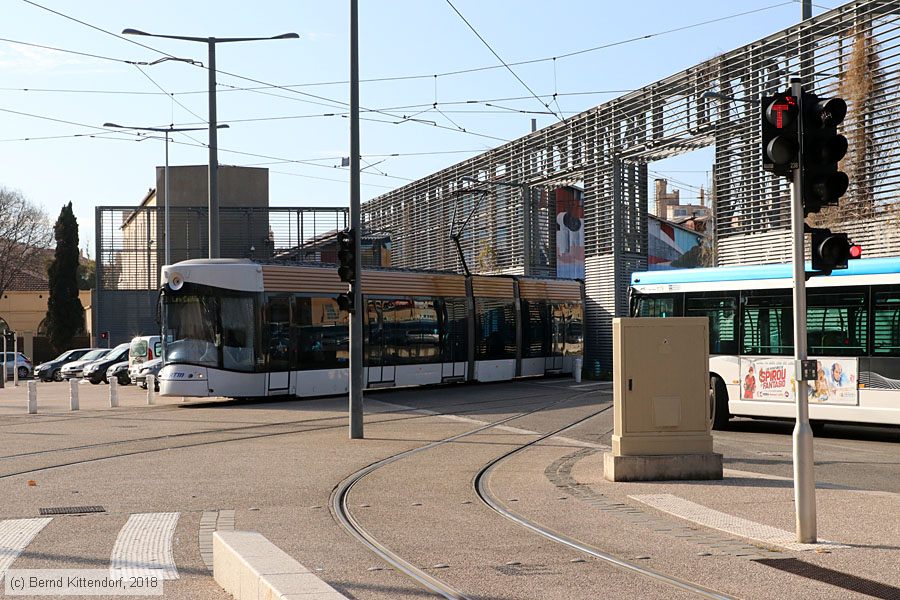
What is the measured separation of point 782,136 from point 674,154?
28823mm

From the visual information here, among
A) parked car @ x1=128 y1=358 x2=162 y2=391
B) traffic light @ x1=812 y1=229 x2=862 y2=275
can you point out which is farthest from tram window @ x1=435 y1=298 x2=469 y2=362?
traffic light @ x1=812 y1=229 x2=862 y2=275

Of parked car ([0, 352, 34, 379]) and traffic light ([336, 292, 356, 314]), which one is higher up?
traffic light ([336, 292, 356, 314])

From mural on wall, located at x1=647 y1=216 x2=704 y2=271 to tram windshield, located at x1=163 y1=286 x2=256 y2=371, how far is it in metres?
39.0

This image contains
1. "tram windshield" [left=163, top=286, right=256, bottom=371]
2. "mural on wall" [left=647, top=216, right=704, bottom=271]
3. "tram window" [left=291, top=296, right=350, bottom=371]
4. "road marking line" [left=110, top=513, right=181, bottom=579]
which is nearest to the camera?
"road marking line" [left=110, top=513, right=181, bottom=579]

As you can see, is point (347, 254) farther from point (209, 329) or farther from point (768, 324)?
point (209, 329)

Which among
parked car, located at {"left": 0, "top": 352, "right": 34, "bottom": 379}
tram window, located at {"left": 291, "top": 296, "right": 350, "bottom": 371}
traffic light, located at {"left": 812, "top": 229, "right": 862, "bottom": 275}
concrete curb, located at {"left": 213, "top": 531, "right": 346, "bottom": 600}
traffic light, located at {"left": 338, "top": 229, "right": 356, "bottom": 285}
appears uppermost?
traffic light, located at {"left": 338, "top": 229, "right": 356, "bottom": 285}

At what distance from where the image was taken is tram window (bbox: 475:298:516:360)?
114 feet

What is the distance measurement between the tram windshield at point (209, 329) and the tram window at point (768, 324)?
1181cm

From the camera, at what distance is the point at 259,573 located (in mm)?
6754

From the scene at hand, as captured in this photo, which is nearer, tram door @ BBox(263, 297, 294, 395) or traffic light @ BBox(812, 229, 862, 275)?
traffic light @ BBox(812, 229, 862, 275)

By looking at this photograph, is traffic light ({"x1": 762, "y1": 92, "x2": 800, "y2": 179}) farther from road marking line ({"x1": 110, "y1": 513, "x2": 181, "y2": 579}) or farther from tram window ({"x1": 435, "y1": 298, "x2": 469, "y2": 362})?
tram window ({"x1": 435, "y1": 298, "x2": 469, "y2": 362})

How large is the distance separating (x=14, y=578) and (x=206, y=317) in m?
19.3

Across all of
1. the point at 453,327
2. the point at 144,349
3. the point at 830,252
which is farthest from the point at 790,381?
the point at 144,349

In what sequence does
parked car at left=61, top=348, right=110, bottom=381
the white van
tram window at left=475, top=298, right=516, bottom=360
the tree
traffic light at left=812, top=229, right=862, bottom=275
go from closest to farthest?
traffic light at left=812, top=229, right=862, bottom=275 < tram window at left=475, top=298, right=516, bottom=360 < the white van < parked car at left=61, top=348, right=110, bottom=381 < the tree
